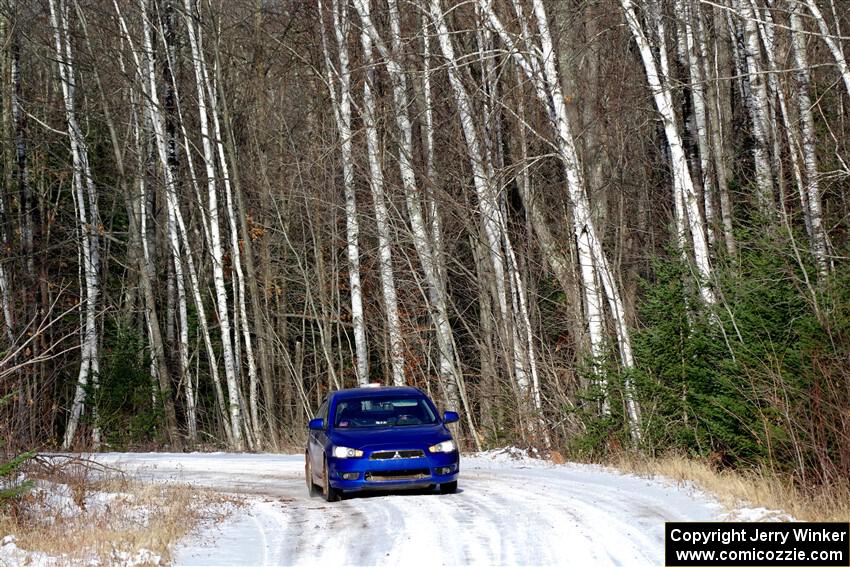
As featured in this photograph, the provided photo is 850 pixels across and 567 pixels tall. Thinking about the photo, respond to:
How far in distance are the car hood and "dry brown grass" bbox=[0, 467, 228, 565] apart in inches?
69.9

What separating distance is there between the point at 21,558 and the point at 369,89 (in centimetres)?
1892

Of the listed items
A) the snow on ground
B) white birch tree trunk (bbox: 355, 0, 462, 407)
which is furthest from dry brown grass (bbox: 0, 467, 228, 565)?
white birch tree trunk (bbox: 355, 0, 462, 407)

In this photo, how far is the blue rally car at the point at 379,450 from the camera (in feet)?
49.5

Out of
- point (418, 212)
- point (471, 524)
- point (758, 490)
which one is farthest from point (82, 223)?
point (758, 490)

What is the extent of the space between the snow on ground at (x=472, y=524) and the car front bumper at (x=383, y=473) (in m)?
0.20

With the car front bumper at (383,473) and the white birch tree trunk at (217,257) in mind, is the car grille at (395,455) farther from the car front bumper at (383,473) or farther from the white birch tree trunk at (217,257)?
the white birch tree trunk at (217,257)

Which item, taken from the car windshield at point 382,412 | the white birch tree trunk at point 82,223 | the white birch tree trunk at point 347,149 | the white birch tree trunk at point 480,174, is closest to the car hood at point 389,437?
the car windshield at point 382,412

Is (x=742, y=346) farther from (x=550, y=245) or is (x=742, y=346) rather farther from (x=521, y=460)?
(x=550, y=245)

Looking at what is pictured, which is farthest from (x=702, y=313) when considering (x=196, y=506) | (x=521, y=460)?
(x=196, y=506)

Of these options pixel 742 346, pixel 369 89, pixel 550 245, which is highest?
pixel 369 89

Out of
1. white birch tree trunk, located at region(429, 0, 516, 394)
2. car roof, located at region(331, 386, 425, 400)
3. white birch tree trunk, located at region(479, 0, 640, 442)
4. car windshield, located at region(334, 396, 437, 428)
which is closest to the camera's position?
car windshield, located at region(334, 396, 437, 428)

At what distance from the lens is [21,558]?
10.9 metres

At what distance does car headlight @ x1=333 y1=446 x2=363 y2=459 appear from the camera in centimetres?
1512

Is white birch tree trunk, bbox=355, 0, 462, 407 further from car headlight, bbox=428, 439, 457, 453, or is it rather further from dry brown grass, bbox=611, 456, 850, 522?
car headlight, bbox=428, 439, 457, 453
